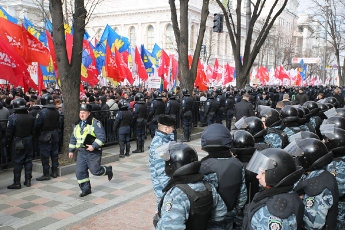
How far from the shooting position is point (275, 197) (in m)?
2.73

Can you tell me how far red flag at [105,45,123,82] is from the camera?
15.4m

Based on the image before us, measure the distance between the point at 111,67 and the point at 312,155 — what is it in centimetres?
1295

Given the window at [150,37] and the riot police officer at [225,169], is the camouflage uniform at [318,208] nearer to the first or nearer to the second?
the riot police officer at [225,169]

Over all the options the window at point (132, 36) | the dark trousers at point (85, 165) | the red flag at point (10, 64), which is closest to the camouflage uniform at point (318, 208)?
the dark trousers at point (85, 165)

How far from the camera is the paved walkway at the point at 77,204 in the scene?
5.69 meters

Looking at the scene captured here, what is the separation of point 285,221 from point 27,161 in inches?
249

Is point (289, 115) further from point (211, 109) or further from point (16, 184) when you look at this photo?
point (211, 109)

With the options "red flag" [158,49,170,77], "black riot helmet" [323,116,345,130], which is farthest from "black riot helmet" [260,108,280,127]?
"red flag" [158,49,170,77]

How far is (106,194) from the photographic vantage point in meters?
7.17

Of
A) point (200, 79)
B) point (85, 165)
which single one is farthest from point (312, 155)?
point (200, 79)

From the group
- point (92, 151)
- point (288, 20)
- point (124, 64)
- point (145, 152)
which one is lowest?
point (145, 152)

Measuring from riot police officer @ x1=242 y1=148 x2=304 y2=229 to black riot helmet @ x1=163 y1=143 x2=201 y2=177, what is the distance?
50 cm

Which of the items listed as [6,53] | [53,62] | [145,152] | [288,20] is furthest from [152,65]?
[288,20]

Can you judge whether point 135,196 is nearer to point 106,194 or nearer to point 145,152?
point 106,194
